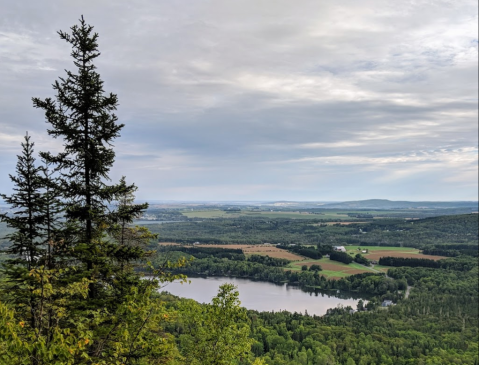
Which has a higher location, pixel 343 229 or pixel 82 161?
pixel 82 161

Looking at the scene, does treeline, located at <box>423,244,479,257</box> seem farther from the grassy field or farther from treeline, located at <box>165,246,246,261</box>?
treeline, located at <box>165,246,246,261</box>

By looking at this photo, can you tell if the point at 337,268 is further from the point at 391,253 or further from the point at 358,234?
the point at 358,234

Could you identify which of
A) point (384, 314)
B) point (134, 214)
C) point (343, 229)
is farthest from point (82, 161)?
point (343, 229)

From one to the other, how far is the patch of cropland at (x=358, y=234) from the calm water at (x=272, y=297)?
65.2m

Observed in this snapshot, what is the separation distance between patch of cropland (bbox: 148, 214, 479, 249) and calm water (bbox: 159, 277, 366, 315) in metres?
65.2

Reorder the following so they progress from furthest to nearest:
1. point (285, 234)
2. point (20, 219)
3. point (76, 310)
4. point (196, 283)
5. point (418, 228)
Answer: point (285, 234), point (418, 228), point (196, 283), point (20, 219), point (76, 310)

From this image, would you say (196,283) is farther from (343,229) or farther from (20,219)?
(343,229)

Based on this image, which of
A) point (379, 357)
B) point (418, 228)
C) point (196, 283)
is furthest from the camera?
point (418, 228)

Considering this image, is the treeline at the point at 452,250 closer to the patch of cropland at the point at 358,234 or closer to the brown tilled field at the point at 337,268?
the patch of cropland at the point at 358,234

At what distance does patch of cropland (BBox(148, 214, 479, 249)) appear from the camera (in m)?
151

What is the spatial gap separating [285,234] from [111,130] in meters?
178

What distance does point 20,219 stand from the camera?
10422mm

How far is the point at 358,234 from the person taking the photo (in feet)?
581

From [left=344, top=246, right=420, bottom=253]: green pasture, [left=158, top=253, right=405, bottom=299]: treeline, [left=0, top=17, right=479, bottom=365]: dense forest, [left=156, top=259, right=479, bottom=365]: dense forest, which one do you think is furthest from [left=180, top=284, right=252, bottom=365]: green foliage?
[left=344, top=246, right=420, bottom=253]: green pasture
